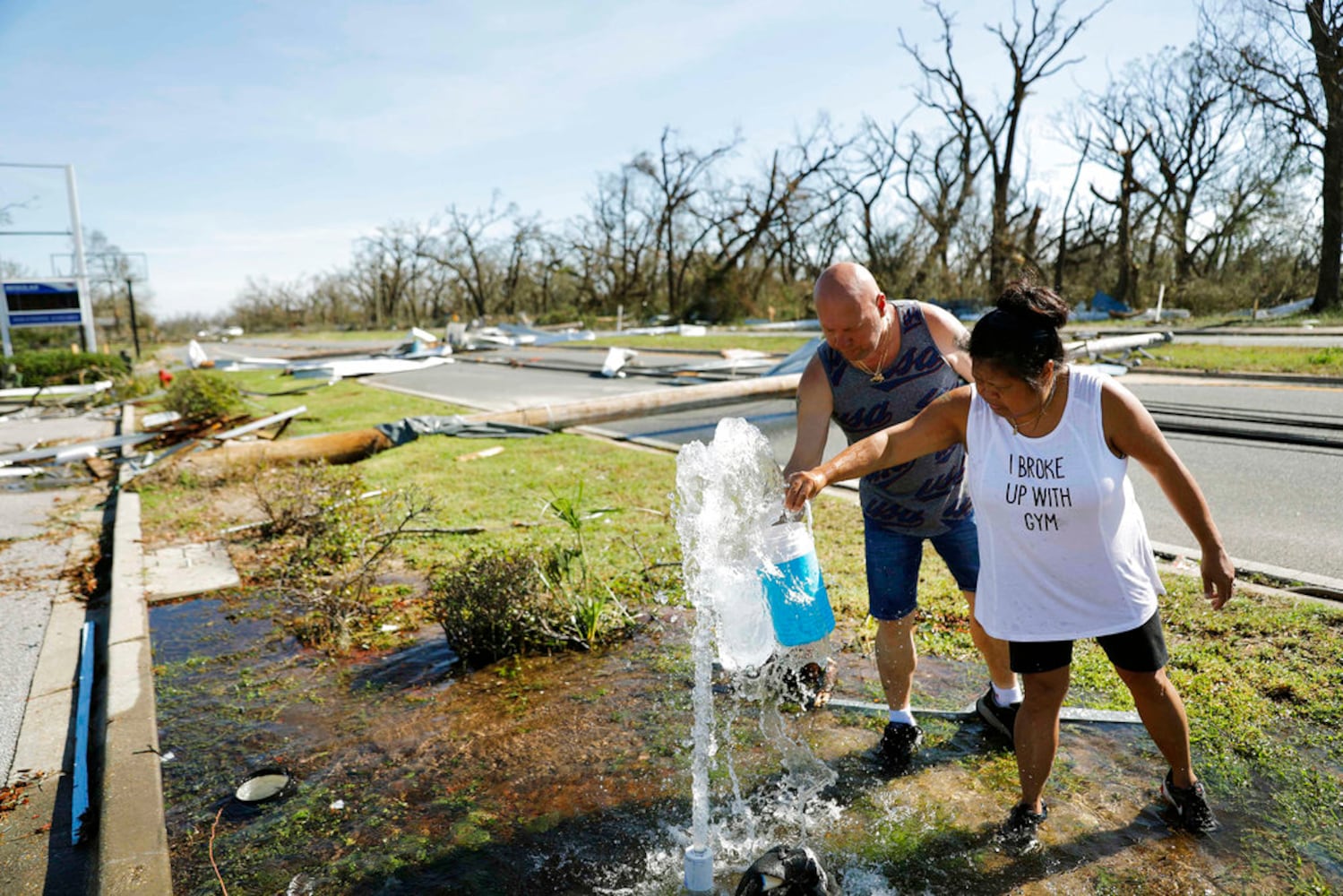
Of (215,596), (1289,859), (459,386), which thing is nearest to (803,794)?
(1289,859)

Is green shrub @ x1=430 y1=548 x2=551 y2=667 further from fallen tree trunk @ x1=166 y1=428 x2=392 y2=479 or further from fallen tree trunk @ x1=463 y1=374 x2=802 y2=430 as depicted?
fallen tree trunk @ x1=463 y1=374 x2=802 y2=430

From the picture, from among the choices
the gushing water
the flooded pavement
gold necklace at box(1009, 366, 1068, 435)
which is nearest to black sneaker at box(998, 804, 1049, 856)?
the flooded pavement

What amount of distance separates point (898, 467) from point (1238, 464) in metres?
6.46

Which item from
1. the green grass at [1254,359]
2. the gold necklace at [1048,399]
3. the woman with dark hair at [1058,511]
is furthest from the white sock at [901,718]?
the green grass at [1254,359]

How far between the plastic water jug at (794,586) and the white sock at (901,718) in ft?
1.90

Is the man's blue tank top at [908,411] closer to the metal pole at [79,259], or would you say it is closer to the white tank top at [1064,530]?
the white tank top at [1064,530]

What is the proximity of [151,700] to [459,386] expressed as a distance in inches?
599

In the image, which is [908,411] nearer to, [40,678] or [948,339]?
[948,339]

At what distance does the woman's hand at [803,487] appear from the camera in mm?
2672

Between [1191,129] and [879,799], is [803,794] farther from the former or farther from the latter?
[1191,129]

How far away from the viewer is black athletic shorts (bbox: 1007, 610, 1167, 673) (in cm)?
254

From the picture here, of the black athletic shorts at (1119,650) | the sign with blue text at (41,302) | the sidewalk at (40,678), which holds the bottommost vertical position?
the sidewalk at (40,678)

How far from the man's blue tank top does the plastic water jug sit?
38cm

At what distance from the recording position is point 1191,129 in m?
39.3
